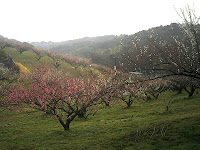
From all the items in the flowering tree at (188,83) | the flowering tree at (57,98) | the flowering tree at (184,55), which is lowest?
the flowering tree at (188,83)

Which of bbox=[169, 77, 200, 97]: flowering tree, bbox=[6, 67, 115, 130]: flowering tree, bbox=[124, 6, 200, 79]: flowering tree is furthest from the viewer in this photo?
bbox=[169, 77, 200, 97]: flowering tree

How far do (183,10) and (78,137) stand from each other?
37.8ft

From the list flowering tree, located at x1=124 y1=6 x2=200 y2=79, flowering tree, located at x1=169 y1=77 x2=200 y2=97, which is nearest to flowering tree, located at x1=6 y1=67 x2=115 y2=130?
flowering tree, located at x1=124 y1=6 x2=200 y2=79

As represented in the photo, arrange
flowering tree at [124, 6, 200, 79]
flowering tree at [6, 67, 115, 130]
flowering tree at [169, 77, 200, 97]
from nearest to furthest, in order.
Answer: flowering tree at [124, 6, 200, 79] → flowering tree at [6, 67, 115, 130] → flowering tree at [169, 77, 200, 97]

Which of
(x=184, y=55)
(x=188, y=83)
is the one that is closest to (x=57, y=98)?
(x=184, y=55)

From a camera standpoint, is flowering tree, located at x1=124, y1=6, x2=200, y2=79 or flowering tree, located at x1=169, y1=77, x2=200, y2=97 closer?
flowering tree, located at x1=124, y1=6, x2=200, y2=79

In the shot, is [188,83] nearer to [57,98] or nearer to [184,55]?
[184,55]

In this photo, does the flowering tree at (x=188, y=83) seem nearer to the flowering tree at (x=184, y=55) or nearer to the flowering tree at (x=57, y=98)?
the flowering tree at (x=184, y=55)

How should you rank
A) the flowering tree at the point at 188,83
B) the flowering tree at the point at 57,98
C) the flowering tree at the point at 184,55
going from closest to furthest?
the flowering tree at the point at 184,55 → the flowering tree at the point at 57,98 → the flowering tree at the point at 188,83

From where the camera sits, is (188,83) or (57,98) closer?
(57,98)

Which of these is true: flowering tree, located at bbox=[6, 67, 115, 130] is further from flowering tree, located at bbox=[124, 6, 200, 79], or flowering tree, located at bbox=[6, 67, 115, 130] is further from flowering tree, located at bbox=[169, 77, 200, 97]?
flowering tree, located at bbox=[169, 77, 200, 97]

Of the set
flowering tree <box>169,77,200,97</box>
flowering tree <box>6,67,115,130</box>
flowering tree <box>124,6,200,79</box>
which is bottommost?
flowering tree <box>169,77,200,97</box>

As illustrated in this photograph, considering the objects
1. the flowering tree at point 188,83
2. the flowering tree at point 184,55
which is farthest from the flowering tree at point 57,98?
the flowering tree at point 188,83

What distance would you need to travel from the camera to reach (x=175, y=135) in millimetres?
10703
